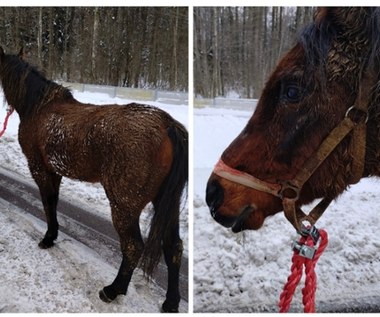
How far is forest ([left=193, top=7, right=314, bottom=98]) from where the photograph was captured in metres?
1.04

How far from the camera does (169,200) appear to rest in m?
1.03

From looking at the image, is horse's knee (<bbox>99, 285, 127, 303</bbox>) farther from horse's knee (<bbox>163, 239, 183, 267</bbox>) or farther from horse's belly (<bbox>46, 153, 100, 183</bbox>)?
horse's belly (<bbox>46, 153, 100, 183</bbox>)

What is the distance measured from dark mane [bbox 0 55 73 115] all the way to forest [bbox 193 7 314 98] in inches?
17.1

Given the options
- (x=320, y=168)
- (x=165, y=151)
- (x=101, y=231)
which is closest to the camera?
(x=320, y=168)

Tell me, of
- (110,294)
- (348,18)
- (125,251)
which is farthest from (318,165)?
(110,294)

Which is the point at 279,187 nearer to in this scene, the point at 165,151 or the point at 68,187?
the point at 165,151

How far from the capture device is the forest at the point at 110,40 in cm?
107

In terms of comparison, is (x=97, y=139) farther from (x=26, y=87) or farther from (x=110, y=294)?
(x=110, y=294)

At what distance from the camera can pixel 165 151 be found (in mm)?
1016

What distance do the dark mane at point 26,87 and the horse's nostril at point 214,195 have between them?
0.56 meters

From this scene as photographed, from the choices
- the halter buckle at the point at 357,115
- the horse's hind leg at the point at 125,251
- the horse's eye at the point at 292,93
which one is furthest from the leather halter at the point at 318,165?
the horse's hind leg at the point at 125,251

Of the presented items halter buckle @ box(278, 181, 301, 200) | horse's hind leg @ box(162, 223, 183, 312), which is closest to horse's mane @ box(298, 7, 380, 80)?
halter buckle @ box(278, 181, 301, 200)

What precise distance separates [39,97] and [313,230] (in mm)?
926
